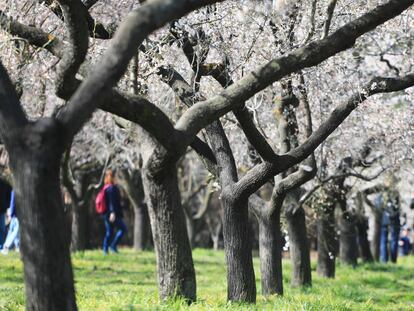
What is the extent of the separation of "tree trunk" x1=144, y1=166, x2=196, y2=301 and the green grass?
215 mm

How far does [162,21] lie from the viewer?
6.10 metres

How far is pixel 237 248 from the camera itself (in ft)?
34.7

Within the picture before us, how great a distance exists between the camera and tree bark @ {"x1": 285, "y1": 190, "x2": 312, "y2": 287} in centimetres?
1505

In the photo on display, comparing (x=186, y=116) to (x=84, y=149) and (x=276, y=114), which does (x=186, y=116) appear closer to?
(x=276, y=114)

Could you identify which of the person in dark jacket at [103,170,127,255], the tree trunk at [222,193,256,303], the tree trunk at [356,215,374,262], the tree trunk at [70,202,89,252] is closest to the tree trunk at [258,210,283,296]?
the tree trunk at [222,193,256,303]

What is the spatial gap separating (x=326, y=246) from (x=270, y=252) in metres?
5.78

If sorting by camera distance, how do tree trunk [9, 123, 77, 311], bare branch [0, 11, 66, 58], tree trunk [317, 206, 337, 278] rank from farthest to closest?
tree trunk [317, 206, 337, 278], bare branch [0, 11, 66, 58], tree trunk [9, 123, 77, 311]

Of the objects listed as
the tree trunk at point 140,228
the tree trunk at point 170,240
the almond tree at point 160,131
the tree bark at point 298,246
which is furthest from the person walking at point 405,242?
the tree trunk at point 170,240

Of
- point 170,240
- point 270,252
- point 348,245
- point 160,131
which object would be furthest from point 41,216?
point 348,245

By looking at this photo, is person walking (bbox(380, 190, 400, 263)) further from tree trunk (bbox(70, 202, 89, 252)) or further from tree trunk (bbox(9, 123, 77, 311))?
tree trunk (bbox(9, 123, 77, 311))

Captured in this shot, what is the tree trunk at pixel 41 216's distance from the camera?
623 cm

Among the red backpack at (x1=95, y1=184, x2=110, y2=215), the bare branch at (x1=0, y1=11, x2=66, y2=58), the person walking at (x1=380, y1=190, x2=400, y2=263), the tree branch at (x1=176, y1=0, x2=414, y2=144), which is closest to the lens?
the tree branch at (x1=176, y1=0, x2=414, y2=144)

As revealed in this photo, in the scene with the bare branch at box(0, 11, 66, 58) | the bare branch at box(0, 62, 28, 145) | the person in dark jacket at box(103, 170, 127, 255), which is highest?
the bare branch at box(0, 11, 66, 58)

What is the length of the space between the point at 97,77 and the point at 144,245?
923 inches
